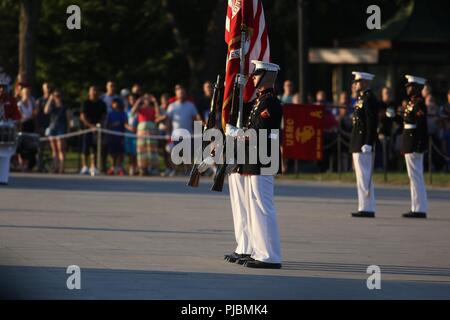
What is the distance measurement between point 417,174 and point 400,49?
525 inches


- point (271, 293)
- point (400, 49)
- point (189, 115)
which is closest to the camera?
point (271, 293)

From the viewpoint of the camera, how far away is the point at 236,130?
13.6 meters

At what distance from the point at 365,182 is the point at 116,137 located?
1069cm

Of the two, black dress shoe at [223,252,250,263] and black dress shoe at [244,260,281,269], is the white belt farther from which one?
black dress shoe at [244,260,281,269]

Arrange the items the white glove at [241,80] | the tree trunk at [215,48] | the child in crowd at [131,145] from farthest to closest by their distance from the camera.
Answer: the tree trunk at [215,48], the child in crowd at [131,145], the white glove at [241,80]

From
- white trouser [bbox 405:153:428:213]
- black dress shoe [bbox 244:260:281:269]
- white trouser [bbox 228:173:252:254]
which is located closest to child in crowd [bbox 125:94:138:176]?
white trouser [bbox 405:153:428:213]

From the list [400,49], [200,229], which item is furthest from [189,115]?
[200,229]

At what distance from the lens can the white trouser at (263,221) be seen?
13367mm

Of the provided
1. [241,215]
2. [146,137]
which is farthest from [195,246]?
[146,137]

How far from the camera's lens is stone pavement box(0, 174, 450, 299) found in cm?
1199

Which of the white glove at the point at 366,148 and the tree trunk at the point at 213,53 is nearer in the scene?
the white glove at the point at 366,148

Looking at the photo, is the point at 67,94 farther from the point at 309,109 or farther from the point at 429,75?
the point at 309,109

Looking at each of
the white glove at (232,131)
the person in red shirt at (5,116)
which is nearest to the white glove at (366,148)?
the white glove at (232,131)

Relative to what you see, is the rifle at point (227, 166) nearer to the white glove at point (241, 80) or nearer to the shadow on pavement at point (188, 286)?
the white glove at point (241, 80)
